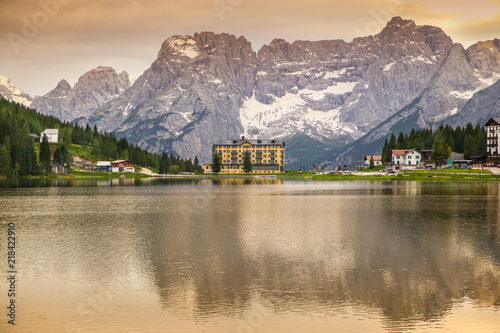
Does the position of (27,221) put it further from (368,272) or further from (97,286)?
(368,272)

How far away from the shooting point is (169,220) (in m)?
68.2

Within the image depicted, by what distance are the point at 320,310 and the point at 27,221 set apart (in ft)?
170

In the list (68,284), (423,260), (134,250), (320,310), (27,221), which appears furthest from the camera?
(27,221)

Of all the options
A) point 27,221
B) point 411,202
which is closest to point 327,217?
point 411,202

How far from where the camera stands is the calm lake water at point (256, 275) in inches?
1025

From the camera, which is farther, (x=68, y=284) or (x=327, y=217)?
(x=327, y=217)

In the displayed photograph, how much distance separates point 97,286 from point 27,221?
3902cm

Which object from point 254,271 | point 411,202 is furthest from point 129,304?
point 411,202

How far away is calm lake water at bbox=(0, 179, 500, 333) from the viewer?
2605cm

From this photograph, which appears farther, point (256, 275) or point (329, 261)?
point (329, 261)

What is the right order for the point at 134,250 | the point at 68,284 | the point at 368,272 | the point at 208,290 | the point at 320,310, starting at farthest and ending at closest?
the point at 134,250, the point at 368,272, the point at 68,284, the point at 208,290, the point at 320,310

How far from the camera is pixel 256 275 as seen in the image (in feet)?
116

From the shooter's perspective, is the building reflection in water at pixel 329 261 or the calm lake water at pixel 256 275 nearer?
the calm lake water at pixel 256 275

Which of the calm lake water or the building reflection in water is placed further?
the building reflection in water
